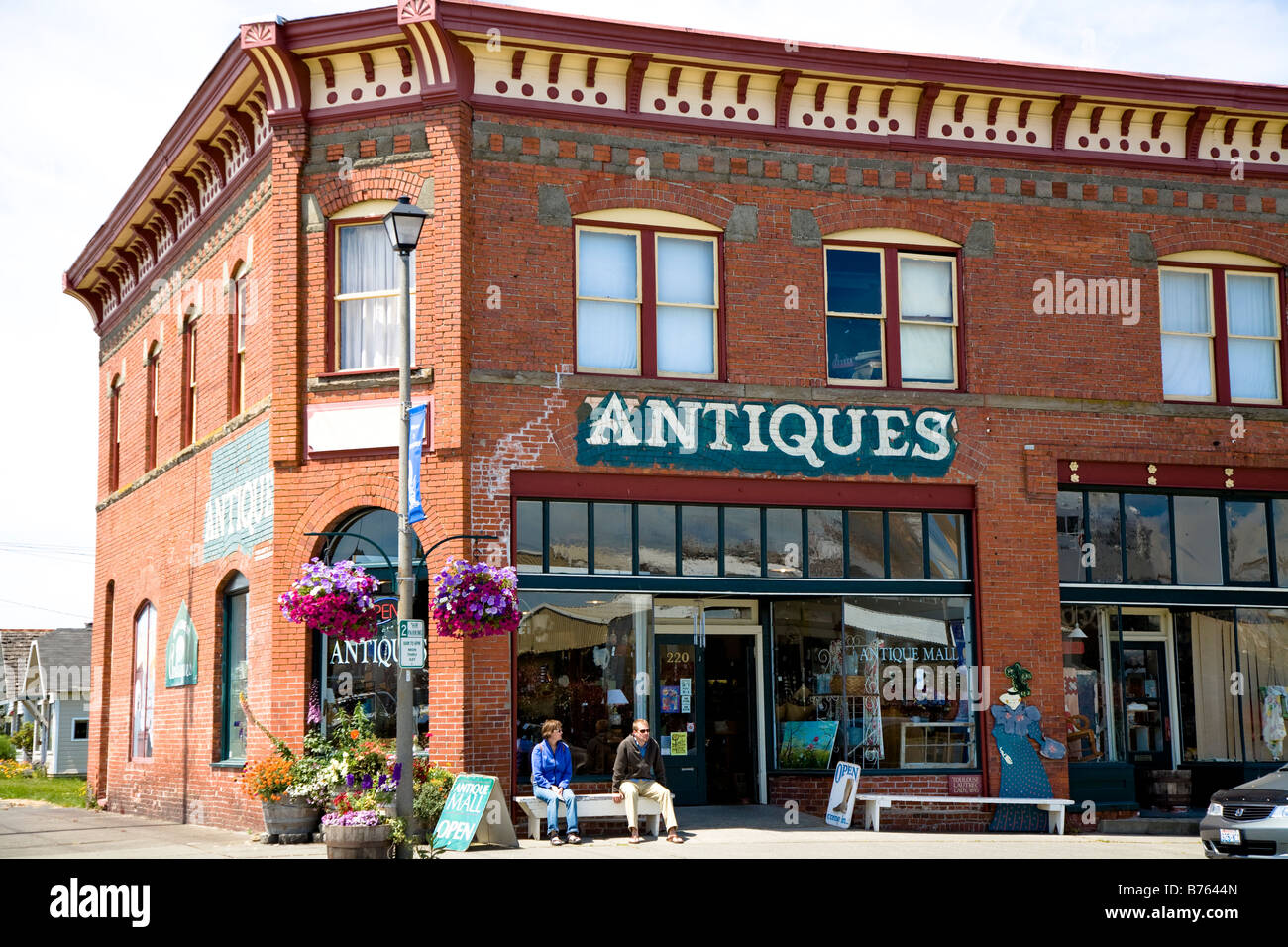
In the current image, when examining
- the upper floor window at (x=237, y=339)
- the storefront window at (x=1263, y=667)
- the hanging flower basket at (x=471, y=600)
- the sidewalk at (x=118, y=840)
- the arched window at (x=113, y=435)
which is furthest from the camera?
the arched window at (x=113, y=435)

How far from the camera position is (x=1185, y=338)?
20625 mm

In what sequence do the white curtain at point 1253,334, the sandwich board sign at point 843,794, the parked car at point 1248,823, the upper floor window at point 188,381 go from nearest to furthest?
the parked car at point 1248,823 → the sandwich board sign at point 843,794 → the white curtain at point 1253,334 → the upper floor window at point 188,381

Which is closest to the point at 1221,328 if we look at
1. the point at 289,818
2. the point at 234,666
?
the point at 289,818

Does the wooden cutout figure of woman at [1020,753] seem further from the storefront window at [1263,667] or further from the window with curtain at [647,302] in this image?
the window with curtain at [647,302]

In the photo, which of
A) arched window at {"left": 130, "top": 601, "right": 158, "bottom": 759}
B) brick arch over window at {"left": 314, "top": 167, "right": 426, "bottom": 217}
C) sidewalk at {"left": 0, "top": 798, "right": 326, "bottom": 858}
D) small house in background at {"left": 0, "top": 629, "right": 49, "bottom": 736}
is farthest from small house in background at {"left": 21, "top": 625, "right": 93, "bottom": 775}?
brick arch over window at {"left": 314, "top": 167, "right": 426, "bottom": 217}

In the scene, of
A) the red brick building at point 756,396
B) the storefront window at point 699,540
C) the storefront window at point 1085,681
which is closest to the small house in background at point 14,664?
the red brick building at point 756,396

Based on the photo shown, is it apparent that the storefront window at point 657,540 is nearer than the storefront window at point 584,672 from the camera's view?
No

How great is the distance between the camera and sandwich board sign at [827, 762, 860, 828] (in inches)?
702

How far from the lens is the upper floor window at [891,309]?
63.3 ft

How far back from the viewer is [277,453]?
18.1 metres

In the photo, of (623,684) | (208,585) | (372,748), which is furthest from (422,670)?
(208,585)

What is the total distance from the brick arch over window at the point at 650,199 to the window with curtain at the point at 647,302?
31 cm

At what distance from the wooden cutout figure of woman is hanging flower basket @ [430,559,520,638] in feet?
24.5

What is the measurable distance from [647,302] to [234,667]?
319 inches
